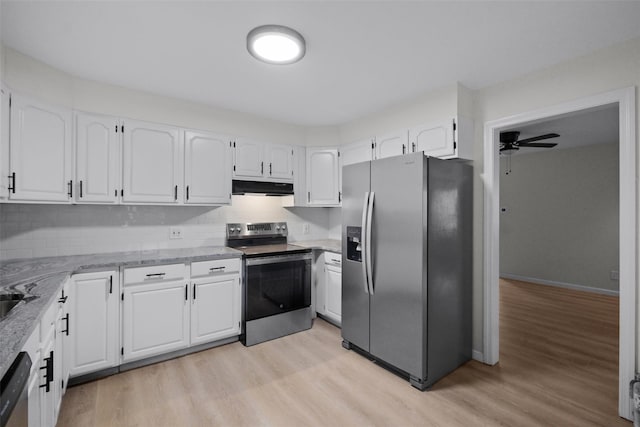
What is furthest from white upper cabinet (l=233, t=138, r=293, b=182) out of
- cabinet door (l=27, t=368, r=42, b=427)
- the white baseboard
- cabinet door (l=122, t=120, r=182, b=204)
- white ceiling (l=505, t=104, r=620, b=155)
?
the white baseboard

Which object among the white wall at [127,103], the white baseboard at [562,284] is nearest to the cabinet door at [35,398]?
the white wall at [127,103]

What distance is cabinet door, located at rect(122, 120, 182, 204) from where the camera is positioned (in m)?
2.68

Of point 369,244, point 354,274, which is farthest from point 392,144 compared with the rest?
point 354,274

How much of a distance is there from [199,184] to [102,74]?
1.16m

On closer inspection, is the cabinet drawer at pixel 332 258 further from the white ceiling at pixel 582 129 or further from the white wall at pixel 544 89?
the white ceiling at pixel 582 129

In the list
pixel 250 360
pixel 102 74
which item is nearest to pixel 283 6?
pixel 102 74

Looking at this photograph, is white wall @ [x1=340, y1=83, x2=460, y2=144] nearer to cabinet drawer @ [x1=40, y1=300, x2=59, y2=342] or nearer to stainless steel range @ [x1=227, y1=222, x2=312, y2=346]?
stainless steel range @ [x1=227, y1=222, x2=312, y2=346]

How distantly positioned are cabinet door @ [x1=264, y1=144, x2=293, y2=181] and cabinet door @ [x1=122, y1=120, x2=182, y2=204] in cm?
97

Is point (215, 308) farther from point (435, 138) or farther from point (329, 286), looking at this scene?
point (435, 138)

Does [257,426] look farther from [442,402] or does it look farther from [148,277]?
[148,277]

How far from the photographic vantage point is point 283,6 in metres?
1.64

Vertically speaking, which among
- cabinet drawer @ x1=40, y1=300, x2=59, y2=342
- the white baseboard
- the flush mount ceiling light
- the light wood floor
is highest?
the flush mount ceiling light

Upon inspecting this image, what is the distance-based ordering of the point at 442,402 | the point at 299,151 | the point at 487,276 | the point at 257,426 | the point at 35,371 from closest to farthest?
the point at 35,371
the point at 257,426
the point at 442,402
the point at 487,276
the point at 299,151

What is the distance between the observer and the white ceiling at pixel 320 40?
1669 mm
